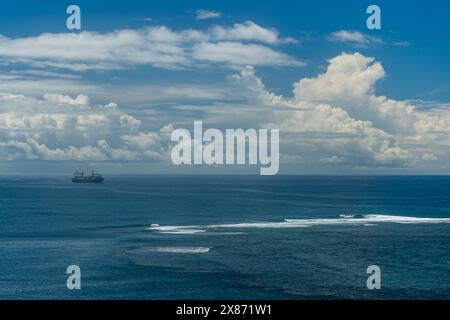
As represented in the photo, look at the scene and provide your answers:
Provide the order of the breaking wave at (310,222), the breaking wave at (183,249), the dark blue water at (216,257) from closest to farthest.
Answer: the dark blue water at (216,257)
the breaking wave at (183,249)
the breaking wave at (310,222)

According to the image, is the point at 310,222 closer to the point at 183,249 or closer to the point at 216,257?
the point at 183,249

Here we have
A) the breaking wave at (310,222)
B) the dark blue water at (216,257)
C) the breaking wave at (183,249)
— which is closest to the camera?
the dark blue water at (216,257)

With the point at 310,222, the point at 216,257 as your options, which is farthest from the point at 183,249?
the point at 310,222

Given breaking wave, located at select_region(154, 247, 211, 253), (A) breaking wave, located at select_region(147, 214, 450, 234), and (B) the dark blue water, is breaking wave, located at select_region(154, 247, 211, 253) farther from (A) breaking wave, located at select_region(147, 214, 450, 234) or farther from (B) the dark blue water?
(A) breaking wave, located at select_region(147, 214, 450, 234)

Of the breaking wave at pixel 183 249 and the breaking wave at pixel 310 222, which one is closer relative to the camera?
the breaking wave at pixel 183 249

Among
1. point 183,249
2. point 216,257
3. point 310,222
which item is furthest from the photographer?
point 310,222

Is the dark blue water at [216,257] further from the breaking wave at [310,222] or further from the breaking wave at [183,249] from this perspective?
the breaking wave at [310,222]

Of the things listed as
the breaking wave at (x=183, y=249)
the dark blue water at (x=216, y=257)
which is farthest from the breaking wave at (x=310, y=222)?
the breaking wave at (x=183, y=249)

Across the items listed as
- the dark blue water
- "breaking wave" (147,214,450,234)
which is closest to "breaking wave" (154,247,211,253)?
the dark blue water
